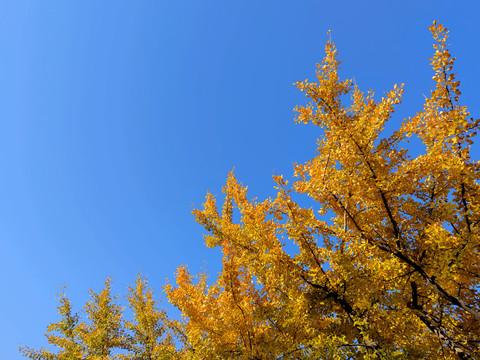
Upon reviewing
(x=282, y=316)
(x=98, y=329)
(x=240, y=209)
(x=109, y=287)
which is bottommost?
(x=282, y=316)

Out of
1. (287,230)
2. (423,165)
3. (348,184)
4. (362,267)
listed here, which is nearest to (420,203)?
(423,165)

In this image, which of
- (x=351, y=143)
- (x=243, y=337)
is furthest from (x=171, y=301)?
(x=351, y=143)

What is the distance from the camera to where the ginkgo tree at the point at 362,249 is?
146 inches

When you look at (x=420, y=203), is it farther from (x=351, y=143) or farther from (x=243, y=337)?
(x=243, y=337)

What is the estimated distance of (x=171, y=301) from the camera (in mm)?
5859

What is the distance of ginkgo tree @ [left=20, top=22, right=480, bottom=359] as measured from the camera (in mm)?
3703

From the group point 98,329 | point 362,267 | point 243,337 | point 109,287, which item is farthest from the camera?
point 109,287

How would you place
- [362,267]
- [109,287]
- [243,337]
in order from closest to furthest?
[362,267]
[243,337]
[109,287]

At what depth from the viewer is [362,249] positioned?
3883mm

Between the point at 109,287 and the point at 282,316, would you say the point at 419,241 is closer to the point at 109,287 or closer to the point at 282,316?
the point at 282,316

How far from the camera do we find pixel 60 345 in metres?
10.7

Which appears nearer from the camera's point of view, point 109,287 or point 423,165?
point 423,165

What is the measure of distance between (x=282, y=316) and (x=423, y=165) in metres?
3.41

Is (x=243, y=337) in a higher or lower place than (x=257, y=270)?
lower
